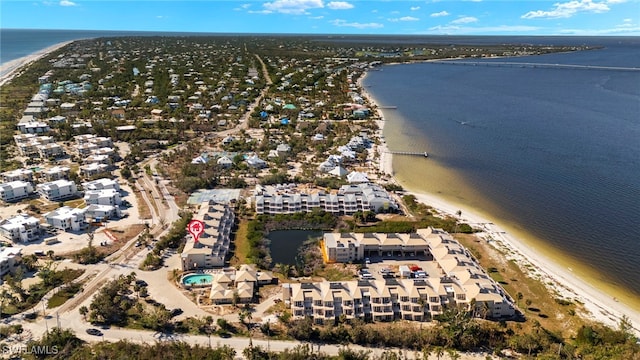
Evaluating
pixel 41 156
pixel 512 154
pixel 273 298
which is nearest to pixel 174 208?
pixel 273 298

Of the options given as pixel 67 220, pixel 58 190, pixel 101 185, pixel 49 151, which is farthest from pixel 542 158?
pixel 49 151

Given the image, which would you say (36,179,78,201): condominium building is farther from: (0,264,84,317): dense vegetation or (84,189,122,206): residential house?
(0,264,84,317): dense vegetation

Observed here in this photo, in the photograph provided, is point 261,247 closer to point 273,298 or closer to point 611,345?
point 273,298

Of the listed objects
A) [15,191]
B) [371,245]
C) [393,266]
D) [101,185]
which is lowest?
[393,266]

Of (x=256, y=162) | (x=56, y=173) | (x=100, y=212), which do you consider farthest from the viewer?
(x=256, y=162)

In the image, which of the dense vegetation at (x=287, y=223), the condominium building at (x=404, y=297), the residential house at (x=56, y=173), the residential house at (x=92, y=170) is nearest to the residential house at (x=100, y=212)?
the residential house at (x=56, y=173)

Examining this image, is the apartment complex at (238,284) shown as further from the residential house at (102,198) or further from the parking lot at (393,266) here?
the residential house at (102,198)

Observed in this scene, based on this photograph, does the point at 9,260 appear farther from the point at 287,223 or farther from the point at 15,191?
the point at 287,223
